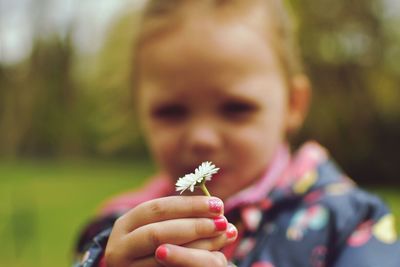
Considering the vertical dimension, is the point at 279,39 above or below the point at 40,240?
above

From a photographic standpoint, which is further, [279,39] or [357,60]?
[357,60]

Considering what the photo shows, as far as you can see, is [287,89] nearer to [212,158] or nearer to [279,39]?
[279,39]

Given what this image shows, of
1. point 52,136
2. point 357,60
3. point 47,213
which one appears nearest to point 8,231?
point 47,213

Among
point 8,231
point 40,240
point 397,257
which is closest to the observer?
point 397,257

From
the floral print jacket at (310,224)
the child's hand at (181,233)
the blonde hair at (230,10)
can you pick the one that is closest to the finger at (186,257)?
the child's hand at (181,233)

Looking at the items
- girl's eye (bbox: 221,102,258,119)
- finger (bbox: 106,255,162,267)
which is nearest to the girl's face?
girl's eye (bbox: 221,102,258,119)

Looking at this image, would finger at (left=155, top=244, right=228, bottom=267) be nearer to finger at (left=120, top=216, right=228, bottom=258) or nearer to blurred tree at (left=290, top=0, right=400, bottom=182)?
finger at (left=120, top=216, right=228, bottom=258)

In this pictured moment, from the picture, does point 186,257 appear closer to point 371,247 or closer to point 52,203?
point 371,247
